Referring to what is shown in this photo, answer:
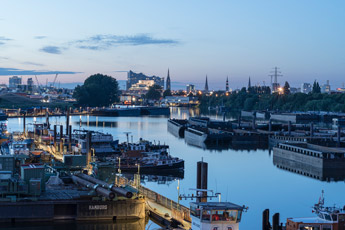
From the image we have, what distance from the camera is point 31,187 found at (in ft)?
74.8

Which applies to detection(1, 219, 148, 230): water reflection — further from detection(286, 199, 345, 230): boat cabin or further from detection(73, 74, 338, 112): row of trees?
detection(73, 74, 338, 112): row of trees

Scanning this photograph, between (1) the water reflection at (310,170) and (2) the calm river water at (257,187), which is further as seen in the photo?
(1) the water reflection at (310,170)

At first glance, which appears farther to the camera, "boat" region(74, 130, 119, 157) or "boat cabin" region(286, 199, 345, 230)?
"boat" region(74, 130, 119, 157)

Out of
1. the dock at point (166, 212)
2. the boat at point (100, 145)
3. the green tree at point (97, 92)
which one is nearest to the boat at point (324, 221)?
the dock at point (166, 212)

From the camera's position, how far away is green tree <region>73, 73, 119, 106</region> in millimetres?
154125

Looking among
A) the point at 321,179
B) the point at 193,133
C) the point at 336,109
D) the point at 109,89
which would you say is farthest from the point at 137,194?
the point at 109,89

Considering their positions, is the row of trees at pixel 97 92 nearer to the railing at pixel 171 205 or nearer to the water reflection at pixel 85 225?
the railing at pixel 171 205

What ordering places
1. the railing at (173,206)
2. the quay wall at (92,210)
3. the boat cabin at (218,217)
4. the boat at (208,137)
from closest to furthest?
the boat cabin at (218,217) → the railing at (173,206) → the quay wall at (92,210) → the boat at (208,137)

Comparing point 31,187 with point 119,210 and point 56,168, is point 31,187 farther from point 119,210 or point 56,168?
point 56,168

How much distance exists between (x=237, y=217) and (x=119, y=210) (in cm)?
758

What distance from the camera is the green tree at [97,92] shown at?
154125mm

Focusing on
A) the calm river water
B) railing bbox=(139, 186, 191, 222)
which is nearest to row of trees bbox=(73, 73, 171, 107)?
the calm river water

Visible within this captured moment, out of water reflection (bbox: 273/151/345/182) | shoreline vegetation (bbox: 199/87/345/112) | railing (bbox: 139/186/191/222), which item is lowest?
water reflection (bbox: 273/151/345/182)

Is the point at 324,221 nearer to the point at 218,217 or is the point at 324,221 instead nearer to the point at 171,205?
the point at 218,217
